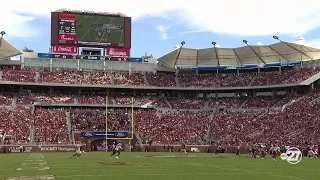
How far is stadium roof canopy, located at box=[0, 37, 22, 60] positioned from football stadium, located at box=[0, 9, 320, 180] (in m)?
0.15

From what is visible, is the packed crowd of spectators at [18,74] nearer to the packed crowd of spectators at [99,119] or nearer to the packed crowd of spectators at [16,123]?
the packed crowd of spectators at [16,123]

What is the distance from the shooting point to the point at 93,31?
72.9 metres

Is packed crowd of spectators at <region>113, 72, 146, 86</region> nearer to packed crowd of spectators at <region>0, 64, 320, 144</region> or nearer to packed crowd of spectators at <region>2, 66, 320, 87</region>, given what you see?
packed crowd of spectators at <region>2, 66, 320, 87</region>

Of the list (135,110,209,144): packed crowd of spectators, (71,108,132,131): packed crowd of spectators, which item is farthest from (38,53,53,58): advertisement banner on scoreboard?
(135,110,209,144): packed crowd of spectators

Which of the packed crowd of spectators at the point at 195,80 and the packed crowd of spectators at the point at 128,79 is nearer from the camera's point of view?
the packed crowd of spectators at the point at 128,79

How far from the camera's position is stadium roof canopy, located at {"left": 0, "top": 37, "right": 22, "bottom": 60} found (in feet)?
A: 232

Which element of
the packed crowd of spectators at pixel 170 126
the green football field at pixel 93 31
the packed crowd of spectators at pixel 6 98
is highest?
the green football field at pixel 93 31

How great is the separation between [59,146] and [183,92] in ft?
95.7

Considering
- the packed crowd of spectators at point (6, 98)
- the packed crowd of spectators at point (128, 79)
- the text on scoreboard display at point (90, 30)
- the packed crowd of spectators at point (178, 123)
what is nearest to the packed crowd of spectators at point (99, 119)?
the packed crowd of spectators at point (178, 123)

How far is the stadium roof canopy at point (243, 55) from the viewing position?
237ft

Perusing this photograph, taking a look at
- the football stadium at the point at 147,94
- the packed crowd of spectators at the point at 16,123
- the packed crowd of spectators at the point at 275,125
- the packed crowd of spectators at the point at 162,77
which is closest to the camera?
the packed crowd of spectators at the point at 275,125

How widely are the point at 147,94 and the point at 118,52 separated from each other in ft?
28.3

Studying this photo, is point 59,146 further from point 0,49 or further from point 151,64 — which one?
point 151,64

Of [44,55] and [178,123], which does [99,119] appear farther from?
[44,55]
